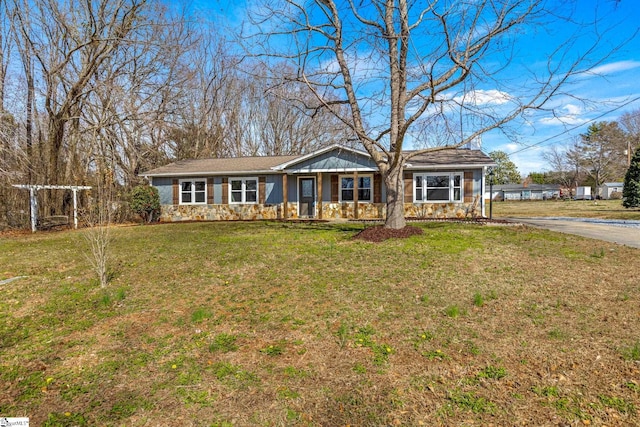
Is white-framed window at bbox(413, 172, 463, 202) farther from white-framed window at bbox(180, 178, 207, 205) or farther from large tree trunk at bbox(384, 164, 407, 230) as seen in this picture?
white-framed window at bbox(180, 178, 207, 205)

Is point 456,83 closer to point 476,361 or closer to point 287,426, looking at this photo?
point 476,361

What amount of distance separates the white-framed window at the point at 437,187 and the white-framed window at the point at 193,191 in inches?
418

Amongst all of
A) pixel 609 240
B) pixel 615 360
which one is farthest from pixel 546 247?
pixel 615 360

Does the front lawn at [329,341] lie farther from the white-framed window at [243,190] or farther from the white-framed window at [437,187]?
the white-framed window at [243,190]

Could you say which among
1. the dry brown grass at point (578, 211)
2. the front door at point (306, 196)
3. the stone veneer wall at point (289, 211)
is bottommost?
the dry brown grass at point (578, 211)

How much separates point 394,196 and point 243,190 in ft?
32.8

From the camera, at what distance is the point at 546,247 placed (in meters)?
7.89

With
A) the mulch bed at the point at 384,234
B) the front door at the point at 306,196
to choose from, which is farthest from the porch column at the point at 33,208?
the mulch bed at the point at 384,234

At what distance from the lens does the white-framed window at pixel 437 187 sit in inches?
608

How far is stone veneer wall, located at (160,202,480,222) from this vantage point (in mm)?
15477

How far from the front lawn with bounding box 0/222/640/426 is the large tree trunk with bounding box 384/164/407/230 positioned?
230cm

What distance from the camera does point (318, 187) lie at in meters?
16.2

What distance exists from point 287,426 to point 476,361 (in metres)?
1.96

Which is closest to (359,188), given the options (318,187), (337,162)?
(337,162)
